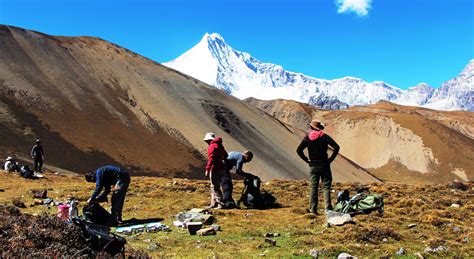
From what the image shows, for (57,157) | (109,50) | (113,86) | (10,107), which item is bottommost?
(57,157)

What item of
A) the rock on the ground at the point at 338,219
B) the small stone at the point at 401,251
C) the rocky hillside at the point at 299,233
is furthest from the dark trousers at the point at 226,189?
the small stone at the point at 401,251

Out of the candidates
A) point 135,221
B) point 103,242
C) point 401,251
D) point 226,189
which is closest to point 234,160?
point 226,189

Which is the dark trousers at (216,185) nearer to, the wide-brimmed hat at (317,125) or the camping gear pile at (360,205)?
the wide-brimmed hat at (317,125)

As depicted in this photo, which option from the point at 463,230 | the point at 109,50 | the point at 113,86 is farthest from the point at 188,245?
the point at 109,50

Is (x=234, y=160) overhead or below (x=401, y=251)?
overhead

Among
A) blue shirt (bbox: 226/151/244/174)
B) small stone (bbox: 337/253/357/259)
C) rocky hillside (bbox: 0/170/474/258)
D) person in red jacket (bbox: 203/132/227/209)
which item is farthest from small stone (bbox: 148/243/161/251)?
blue shirt (bbox: 226/151/244/174)

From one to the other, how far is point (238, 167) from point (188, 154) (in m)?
68.0

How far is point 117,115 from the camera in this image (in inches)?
3469

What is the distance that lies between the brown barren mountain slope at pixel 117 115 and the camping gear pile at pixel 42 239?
54831mm

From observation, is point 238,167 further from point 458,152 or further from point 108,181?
point 458,152

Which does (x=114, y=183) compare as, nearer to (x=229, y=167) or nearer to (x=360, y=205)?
(x=229, y=167)

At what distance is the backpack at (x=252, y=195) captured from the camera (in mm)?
17719

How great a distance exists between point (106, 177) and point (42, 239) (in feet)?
21.8

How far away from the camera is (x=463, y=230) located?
41.1ft
